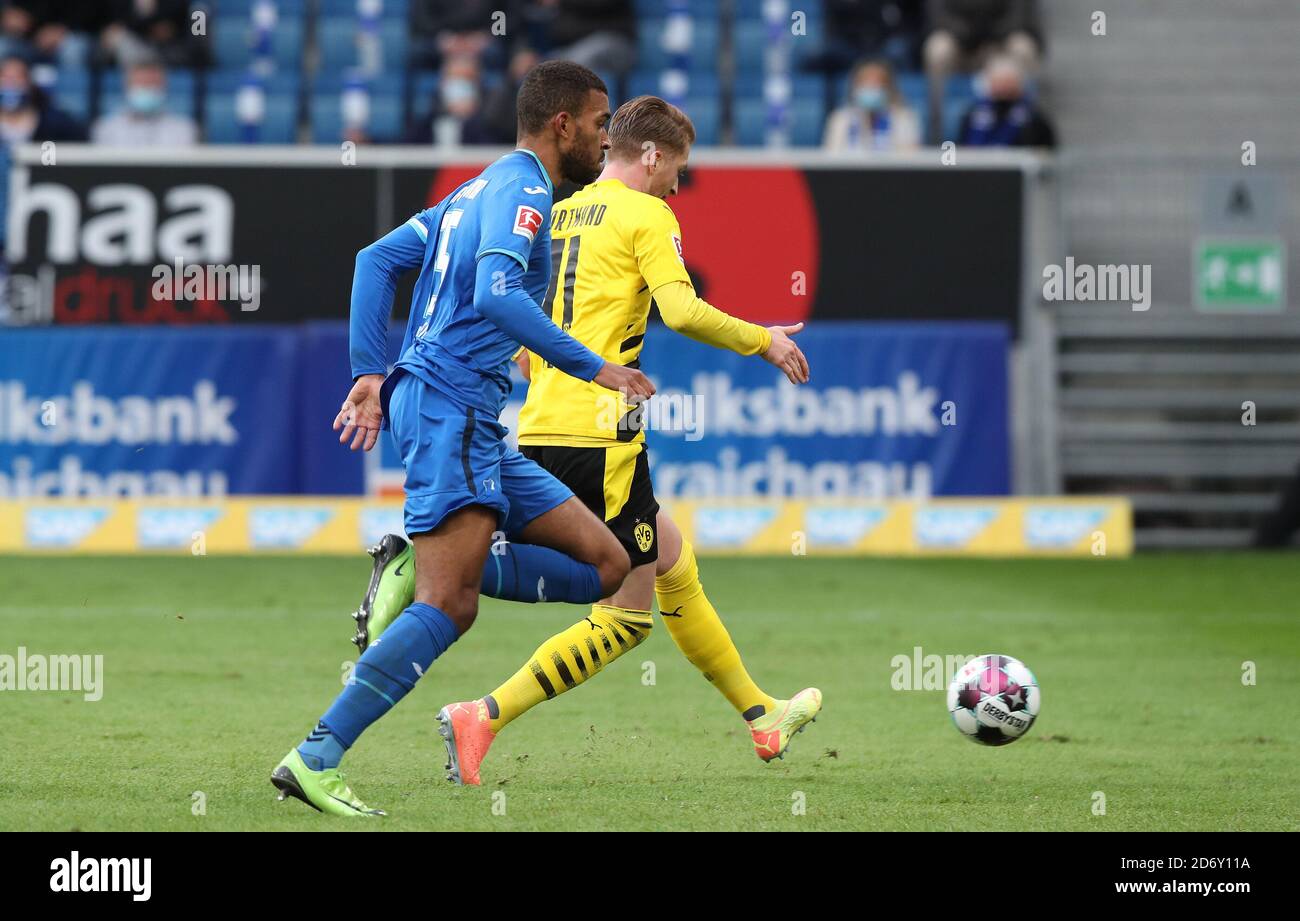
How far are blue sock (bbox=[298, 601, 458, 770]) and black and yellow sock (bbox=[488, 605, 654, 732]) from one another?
758 mm

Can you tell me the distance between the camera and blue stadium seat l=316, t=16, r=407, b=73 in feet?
64.0

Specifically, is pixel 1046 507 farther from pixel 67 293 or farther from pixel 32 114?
pixel 32 114

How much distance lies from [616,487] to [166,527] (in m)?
8.98

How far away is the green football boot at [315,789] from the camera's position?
19.5 feet

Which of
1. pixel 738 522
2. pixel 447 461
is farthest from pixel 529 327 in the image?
pixel 738 522

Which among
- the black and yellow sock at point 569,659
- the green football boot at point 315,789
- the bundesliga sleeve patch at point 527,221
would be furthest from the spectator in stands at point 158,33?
the green football boot at point 315,789

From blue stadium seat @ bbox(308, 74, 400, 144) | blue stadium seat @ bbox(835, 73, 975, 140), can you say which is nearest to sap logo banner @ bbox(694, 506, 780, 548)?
blue stadium seat @ bbox(835, 73, 975, 140)

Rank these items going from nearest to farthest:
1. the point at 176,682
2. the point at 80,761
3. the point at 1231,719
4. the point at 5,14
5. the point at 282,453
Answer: the point at 80,761 → the point at 1231,719 → the point at 176,682 → the point at 282,453 → the point at 5,14

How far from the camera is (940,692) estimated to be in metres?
9.16

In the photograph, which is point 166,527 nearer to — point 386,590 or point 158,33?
point 158,33

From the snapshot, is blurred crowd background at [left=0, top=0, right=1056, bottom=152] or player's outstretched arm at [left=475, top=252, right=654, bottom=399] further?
blurred crowd background at [left=0, top=0, right=1056, bottom=152]

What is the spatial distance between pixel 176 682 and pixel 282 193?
25.5 feet

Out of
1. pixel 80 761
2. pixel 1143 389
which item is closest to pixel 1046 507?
pixel 1143 389

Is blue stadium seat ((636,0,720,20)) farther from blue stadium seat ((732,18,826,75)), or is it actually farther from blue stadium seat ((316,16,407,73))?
blue stadium seat ((316,16,407,73))
